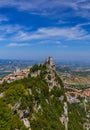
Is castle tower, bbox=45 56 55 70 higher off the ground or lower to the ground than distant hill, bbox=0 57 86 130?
higher

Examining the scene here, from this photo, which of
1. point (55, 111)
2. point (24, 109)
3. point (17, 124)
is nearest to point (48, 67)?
point (55, 111)

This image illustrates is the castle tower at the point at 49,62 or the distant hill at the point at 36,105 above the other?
the castle tower at the point at 49,62

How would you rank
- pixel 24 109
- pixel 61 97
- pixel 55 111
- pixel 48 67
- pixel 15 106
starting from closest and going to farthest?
pixel 15 106 < pixel 24 109 < pixel 55 111 < pixel 61 97 < pixel 48 67

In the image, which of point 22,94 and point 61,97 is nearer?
point 22,94

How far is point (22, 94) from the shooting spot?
217 feet

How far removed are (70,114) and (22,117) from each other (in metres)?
54.3

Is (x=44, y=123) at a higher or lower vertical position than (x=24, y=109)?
lower

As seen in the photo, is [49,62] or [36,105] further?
[49,62]

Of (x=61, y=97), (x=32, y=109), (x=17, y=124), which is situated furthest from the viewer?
(x=61, y=97)

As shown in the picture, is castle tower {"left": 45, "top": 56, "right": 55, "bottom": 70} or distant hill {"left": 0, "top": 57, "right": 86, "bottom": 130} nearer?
distant hill {"left": 0, "top": 57, "right": 86, "bottom": 130}

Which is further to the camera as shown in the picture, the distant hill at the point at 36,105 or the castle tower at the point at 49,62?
the castle tower at the point at 49,62

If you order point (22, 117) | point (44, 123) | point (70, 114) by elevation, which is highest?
point (22, 117)

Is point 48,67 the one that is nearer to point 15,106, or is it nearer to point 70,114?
point 70,114

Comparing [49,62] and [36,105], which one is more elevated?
[49,62]
